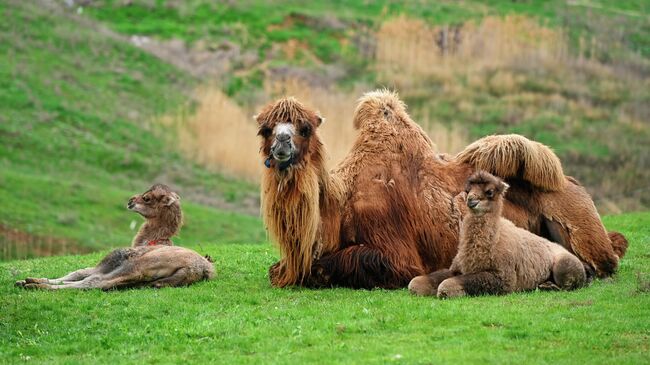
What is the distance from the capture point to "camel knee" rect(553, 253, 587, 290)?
1234 centimetres

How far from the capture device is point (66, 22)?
Result: 152 feet

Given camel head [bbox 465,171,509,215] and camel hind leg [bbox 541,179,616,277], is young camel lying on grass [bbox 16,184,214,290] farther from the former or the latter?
camel hind leg [bbox 541,179,616,277]

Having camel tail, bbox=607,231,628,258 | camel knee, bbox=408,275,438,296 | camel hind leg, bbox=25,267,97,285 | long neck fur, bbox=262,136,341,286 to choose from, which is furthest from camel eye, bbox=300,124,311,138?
camel tail, bbox=607,231,628,258

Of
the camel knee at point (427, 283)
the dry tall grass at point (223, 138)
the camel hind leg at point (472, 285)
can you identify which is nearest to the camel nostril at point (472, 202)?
the camel hind leg at point (472, 285)

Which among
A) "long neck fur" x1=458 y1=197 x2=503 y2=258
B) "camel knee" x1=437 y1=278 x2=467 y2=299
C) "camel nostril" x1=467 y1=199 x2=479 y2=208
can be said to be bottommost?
"camel knee" x1=437 y1=278 x2=467 y2=299

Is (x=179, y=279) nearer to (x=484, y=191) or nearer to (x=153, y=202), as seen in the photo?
(x=153, y=202)

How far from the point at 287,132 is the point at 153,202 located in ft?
9.90

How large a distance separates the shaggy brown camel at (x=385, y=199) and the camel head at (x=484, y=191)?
1326 millimetres

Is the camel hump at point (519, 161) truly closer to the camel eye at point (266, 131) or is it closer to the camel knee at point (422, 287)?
the camel knee at point (422, 287)

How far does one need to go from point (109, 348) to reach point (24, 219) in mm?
18815

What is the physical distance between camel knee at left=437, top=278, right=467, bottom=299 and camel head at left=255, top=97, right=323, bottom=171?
2144 mm

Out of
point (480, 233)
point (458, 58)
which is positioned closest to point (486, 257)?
point (480, 233)

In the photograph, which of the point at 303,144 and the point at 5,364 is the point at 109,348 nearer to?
the point at 5,364

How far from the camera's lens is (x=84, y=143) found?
3597 cm
